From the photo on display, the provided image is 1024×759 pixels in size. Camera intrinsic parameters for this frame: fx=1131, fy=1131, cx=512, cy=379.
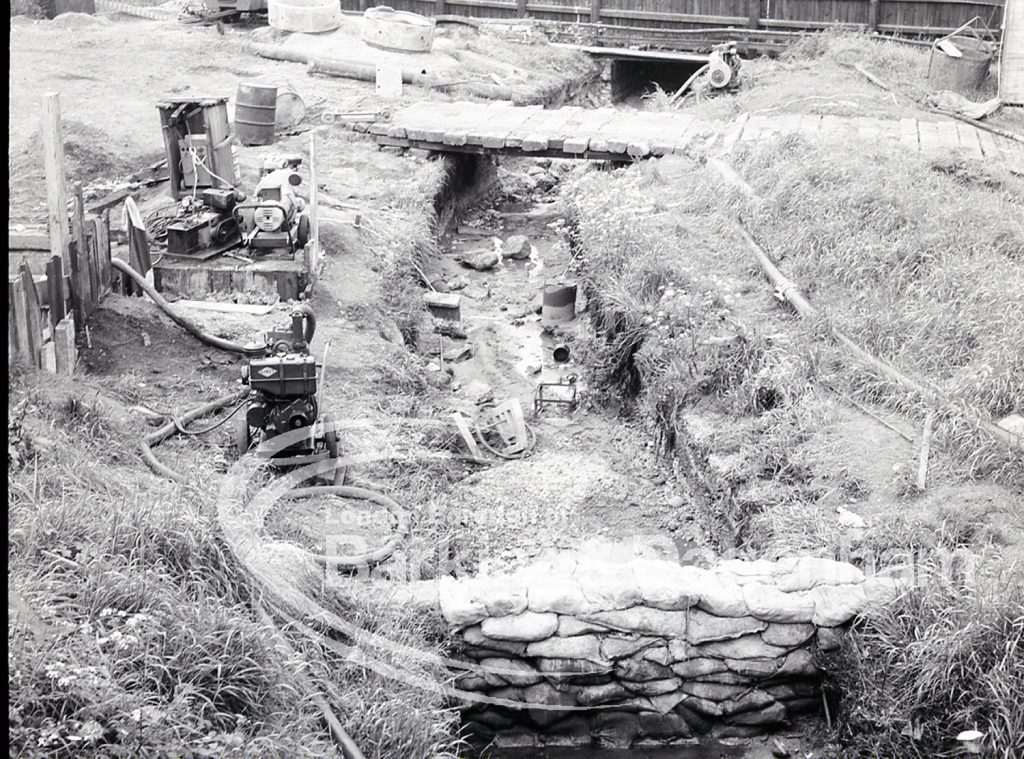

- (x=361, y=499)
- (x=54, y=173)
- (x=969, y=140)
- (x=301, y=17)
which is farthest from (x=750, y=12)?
(x=361, y=499)

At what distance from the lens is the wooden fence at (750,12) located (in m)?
18.3

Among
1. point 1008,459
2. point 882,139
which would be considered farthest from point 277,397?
point 882,139

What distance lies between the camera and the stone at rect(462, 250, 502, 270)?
457 inches

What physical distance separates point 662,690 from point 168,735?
2.33 meters

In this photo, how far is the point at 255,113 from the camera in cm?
1230

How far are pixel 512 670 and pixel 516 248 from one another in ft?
24.9

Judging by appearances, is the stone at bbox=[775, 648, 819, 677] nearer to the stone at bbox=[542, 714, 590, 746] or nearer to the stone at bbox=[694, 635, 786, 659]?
the stone at bbox=[694, 635, 786, 659]

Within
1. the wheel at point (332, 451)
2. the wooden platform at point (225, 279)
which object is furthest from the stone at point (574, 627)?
the wooden platform at point (225, 279)

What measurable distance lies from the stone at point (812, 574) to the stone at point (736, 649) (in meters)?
0.28

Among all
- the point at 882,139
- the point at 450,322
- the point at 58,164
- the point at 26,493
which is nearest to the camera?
the point at 26,493

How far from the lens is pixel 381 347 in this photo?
27.5 ft

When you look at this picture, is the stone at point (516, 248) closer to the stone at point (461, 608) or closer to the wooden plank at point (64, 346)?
the wooden plank at point (64, 346)

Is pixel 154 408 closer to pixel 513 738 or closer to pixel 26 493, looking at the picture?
pixel 26 493

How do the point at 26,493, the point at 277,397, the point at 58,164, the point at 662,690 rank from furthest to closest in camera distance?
the point at 58,164, the point at 277,397, the point at 662,690, the point at 26,493
